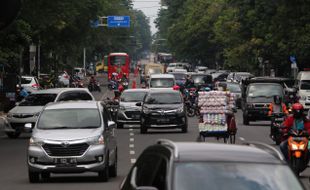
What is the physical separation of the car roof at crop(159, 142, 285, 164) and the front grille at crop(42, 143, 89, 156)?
10.6m

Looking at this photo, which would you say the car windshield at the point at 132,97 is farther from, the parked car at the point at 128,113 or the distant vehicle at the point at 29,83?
the distant vehicle at the point at 29,83

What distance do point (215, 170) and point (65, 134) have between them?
11736 millimetres

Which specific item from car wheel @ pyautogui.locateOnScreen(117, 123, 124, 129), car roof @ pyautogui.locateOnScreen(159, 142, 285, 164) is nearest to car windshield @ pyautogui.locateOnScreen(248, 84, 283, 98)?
car wheel @ pyautogui.locateOnScreen(117, 123, 124, 129)

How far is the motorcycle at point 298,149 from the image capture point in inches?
790

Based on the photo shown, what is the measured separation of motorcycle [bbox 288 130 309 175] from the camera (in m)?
20.1

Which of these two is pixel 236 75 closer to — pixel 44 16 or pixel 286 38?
pixel 286 38

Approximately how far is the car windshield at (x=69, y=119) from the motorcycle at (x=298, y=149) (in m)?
3.85

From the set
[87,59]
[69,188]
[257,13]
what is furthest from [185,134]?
[87,59]

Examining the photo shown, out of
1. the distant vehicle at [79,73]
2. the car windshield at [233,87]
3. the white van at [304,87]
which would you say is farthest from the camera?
the distant vehicle at [79,73]

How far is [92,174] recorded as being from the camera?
23.2m

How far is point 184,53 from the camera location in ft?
431

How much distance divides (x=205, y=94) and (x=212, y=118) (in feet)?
2.13

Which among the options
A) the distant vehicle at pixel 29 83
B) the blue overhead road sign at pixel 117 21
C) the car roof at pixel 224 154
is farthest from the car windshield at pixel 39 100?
the blue overhead road sign at pixel 117 21

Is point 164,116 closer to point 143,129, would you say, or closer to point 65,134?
point 143,129
